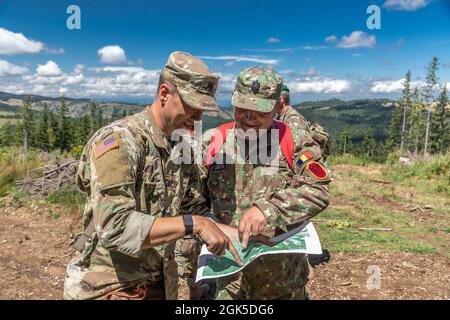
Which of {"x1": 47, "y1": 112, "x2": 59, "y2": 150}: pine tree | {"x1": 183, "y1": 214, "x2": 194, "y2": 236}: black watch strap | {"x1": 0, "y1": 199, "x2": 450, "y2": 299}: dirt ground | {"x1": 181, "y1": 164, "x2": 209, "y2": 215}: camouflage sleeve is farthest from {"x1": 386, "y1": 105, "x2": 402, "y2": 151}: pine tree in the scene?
{"x1": 183, "y1": 214, "x2": 194, "y2": 236}: black watch strap

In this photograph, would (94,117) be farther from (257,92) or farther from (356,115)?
(356,115)

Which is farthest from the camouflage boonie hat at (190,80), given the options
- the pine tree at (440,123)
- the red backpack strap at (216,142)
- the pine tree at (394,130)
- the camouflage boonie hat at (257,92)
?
the pine tree at (394,130)

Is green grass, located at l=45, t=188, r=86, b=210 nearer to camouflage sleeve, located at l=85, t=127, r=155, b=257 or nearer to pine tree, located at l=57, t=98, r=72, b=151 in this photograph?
camouflage sleeve, located at l=85, t=127, r=155, b=257

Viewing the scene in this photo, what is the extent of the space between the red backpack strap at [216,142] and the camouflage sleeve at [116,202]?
2.61 feet

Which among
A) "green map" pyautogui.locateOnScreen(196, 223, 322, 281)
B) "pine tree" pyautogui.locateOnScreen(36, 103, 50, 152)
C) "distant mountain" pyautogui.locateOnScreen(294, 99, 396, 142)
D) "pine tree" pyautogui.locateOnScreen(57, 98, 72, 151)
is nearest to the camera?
"green map" pyautogui.locateOnScreen(196, 223, 322, 281)

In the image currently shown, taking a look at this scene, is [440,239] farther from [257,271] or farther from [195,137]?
[195,137]

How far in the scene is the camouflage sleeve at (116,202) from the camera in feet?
5.02

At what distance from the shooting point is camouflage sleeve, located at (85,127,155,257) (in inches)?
60.2

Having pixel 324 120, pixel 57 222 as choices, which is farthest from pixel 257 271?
pixel 324 120

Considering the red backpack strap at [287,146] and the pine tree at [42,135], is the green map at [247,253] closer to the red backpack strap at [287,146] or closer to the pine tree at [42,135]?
the red backpack strap at [287,146]

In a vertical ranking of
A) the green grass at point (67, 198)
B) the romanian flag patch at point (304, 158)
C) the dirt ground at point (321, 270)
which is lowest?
the dirt ground at point (321, 270)

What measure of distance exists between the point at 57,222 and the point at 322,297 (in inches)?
174

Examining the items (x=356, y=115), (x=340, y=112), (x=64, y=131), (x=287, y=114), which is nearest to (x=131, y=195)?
(x=287, y=114)

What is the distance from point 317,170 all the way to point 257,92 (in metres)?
0.54
